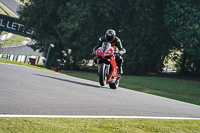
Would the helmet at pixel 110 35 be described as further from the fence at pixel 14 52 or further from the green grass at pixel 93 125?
the fence at pixel 14 52

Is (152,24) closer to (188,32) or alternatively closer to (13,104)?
(188,32)

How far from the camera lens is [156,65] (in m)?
35.5

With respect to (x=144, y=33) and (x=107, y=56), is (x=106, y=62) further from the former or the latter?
(x=144, y=33)

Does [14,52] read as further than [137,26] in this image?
Yes

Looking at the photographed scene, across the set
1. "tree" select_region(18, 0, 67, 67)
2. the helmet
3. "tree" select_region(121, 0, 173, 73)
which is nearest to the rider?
the helmet

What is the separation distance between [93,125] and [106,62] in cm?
534

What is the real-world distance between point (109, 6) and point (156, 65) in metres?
9.65

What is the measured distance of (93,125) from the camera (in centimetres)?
519

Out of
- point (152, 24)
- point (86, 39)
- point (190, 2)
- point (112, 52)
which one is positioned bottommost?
point (112, 52)

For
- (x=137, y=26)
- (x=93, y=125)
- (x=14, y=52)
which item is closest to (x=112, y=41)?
(x=93, y=125)

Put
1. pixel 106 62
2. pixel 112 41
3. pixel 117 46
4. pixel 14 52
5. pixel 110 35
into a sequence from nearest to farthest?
pixel 110 35 → pixel 106 62 → pixel 112 41 → pixel 117 46 → pixel 14 52

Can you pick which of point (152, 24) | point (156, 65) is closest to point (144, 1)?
point (152, 24)

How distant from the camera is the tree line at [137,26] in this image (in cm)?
2953

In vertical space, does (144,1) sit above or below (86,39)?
above
